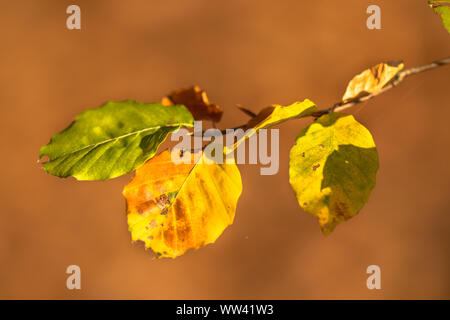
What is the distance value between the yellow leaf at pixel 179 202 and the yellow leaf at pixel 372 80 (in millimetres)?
100

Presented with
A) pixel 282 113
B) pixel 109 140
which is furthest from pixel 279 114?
pixel 109 140

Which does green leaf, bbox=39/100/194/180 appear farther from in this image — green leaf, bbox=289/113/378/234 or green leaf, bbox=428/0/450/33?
green leaf, bbox=428/0/450/33

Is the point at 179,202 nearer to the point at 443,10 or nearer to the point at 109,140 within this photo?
the point at 109,140

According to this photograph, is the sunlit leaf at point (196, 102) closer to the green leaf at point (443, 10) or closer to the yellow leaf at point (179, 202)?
the yellow leaf at point (179, 202)

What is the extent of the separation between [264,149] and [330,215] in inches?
2.8

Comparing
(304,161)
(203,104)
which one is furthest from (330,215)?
(203,104)

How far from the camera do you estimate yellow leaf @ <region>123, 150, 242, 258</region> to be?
0.26m

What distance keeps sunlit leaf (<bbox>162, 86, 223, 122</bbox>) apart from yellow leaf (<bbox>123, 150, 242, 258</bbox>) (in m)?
0.08

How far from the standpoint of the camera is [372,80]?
0.24m

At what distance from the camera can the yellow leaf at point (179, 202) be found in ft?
0.85

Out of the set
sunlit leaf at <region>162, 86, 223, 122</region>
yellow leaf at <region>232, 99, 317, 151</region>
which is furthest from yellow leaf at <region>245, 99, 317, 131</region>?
sunlit leaf at <region>162, 86, 223, 122</region>

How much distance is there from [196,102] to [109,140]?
0.11 metres

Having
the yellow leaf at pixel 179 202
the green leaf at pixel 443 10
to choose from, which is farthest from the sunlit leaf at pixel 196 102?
the green leaf at pixel 443 10

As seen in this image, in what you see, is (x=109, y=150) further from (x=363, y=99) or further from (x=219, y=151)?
(x=363, y=99)
